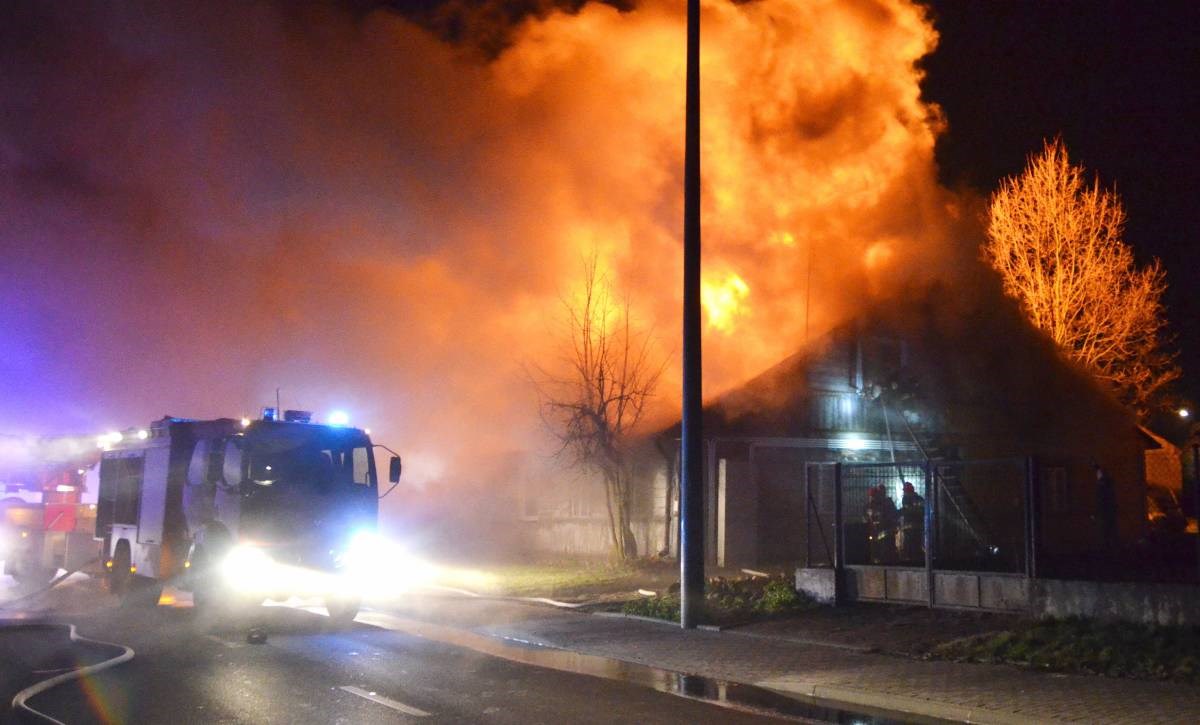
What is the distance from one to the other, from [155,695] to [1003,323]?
71.1 feet

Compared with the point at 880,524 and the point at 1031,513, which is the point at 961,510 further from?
the point at 1031,513

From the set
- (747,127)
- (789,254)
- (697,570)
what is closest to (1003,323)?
(789,254)

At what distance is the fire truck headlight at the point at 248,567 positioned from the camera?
480 inches

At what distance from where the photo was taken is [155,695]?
8555 mm

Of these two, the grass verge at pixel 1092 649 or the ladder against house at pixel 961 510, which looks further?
the ladder against house at pixel 961 510

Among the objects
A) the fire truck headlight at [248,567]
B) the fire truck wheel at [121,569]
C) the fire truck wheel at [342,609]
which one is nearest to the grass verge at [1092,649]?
the fire truck wheel at [342,609]

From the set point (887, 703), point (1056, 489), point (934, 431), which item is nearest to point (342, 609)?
point (887, 703)

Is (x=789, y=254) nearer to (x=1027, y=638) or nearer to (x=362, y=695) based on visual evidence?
(x=1027, y=638)

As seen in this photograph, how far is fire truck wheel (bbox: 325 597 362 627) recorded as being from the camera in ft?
43.1

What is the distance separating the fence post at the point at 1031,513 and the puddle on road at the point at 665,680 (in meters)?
4.29

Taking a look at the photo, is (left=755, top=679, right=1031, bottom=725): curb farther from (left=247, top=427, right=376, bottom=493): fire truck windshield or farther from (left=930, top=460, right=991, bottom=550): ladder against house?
(left=930, top=460, right=991, bottom=550): ladder against house

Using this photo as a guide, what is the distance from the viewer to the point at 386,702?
838 cm

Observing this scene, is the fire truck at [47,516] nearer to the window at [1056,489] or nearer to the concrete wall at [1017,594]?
the concrete wall at [1017,594]

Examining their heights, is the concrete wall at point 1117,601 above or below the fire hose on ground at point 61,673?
above
